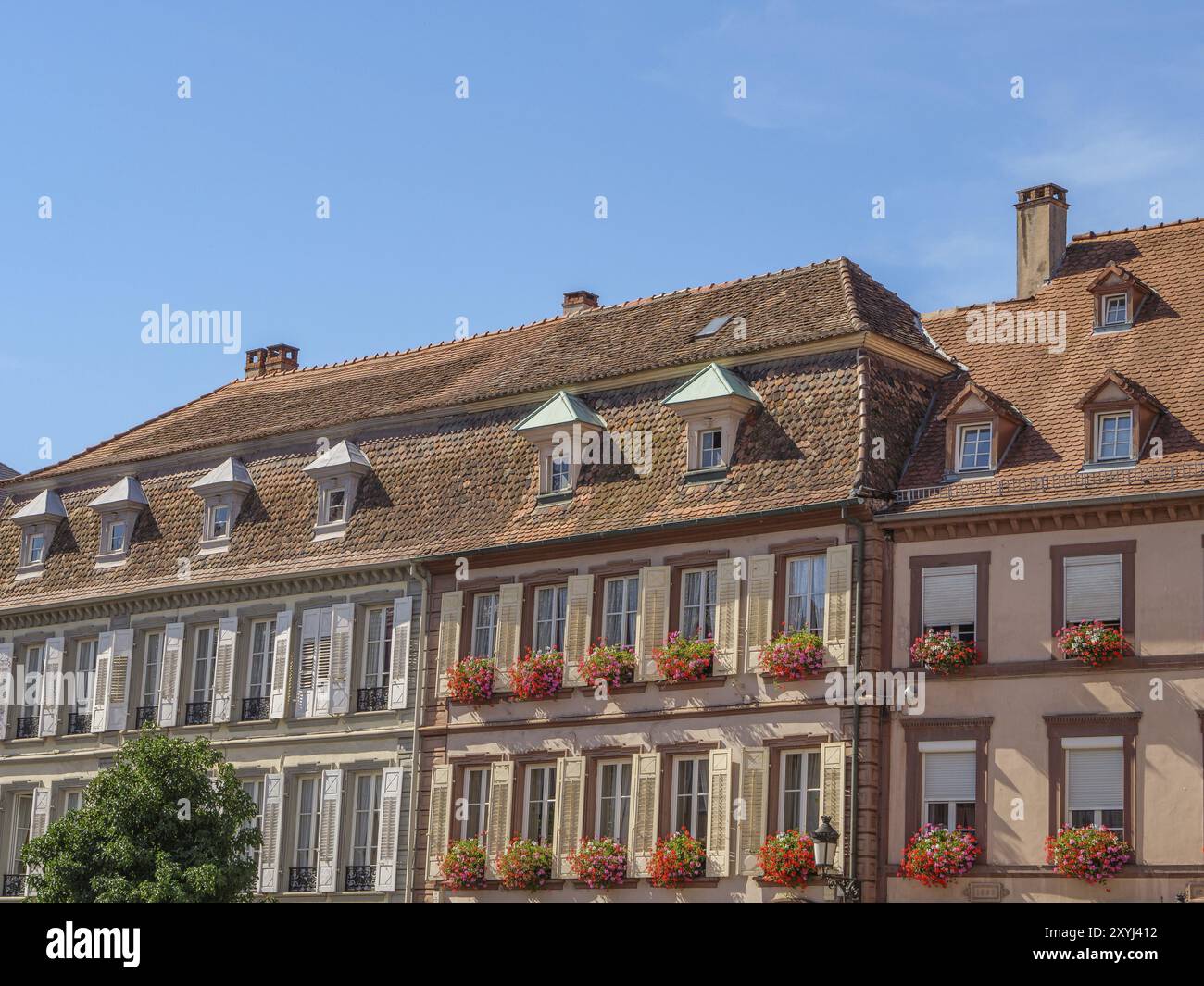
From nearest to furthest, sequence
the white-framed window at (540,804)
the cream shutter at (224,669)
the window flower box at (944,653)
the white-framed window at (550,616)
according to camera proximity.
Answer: the window flower box at (944,653) < the white-framed window at (540,804) < the white-framed window at (550,616) < the cream shutter at (224,669)

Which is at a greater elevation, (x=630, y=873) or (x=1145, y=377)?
(x=1145, y=377)

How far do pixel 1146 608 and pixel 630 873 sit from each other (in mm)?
10142

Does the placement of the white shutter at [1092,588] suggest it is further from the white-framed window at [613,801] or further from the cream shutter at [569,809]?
the cream shutter at [569,809]

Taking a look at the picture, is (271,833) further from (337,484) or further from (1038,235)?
(1038,235)

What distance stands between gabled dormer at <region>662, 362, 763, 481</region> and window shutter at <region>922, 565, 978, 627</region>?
4.77m

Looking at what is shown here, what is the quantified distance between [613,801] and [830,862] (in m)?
6.17

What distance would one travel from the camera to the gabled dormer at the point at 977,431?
35000mm

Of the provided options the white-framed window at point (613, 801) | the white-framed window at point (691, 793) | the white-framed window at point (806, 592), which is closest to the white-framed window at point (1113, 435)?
the white-framed window at point (806, 592)

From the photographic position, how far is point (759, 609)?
35.7 meters

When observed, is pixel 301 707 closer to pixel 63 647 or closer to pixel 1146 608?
pixel 63 647

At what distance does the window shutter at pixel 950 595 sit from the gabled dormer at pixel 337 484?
13.8 m

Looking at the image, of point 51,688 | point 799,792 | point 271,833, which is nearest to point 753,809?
point 799,792
